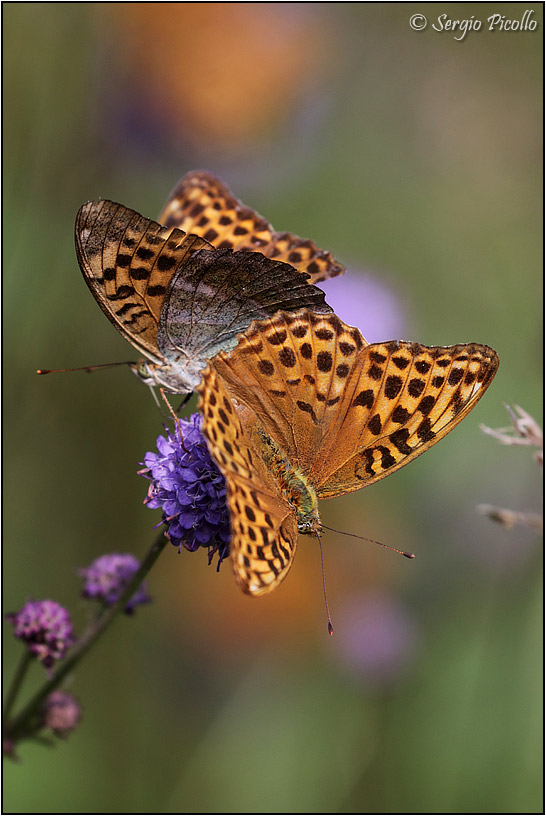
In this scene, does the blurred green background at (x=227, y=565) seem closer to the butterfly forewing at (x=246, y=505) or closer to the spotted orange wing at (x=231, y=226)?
the spotted orange wing at (x=231, y=226)

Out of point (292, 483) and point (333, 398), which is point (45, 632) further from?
point (333, 398)

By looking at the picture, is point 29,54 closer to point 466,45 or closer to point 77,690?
point 77,690

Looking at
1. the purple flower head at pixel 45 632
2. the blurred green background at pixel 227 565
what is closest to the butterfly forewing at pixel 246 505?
the purple flower head at pixel 45 632

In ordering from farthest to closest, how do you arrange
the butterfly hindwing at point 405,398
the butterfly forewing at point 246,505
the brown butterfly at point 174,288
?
1. the brown butterfly at point 174,288
2. the butterfly hindwing at point 405,398
3. the butterfly forewing at point 246,505

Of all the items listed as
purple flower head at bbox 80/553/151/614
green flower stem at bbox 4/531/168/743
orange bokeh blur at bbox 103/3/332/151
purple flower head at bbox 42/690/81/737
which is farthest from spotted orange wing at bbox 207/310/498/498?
orange bokeh blur at bbox 103/3/332/151

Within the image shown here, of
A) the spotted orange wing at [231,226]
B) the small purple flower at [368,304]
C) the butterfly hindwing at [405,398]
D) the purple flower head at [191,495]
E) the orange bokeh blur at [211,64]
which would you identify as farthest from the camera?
the orange bokeh blur at [211,64]

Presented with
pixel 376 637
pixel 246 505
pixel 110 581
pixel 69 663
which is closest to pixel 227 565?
pixel 110 581
